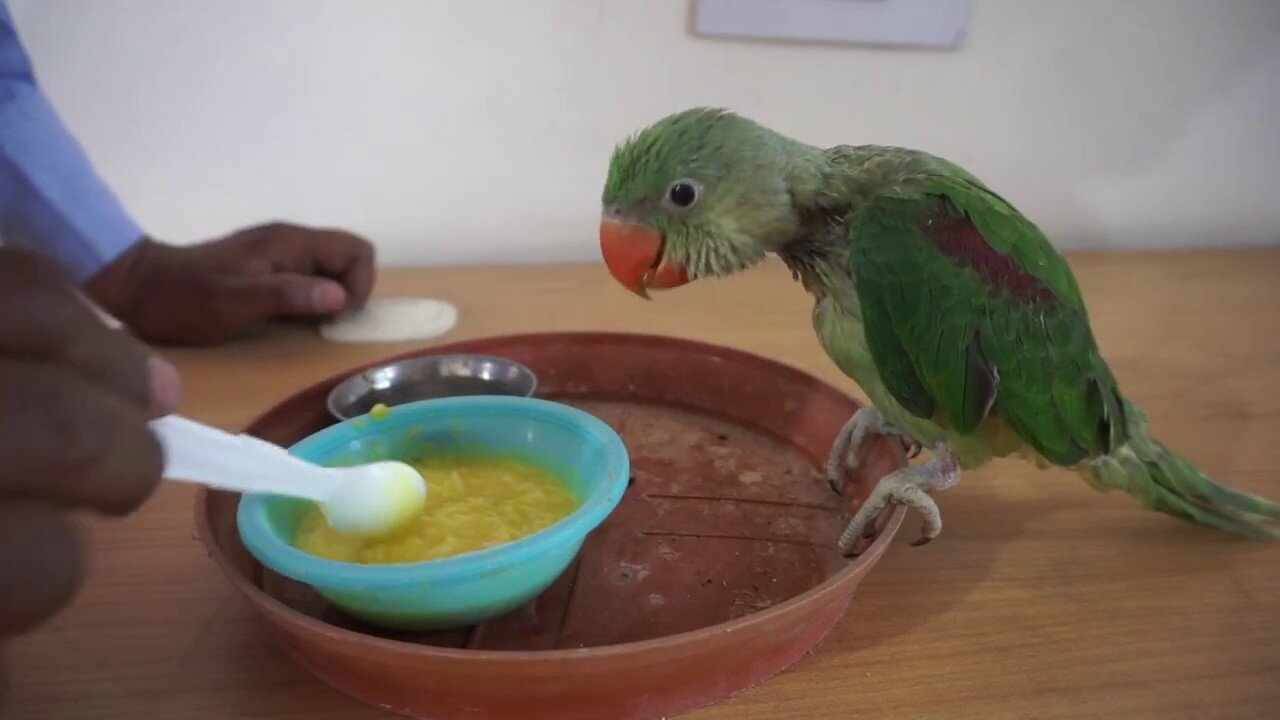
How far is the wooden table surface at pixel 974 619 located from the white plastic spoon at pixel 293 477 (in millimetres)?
74

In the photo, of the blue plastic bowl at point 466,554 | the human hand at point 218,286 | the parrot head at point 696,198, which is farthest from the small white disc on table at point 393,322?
the parrot head at point 696,198

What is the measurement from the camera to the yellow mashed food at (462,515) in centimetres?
42

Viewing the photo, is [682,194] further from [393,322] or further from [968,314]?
[393,322]

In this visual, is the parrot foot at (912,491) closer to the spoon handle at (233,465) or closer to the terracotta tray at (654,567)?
the terracotta tray at (654,567)

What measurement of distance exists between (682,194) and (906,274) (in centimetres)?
12

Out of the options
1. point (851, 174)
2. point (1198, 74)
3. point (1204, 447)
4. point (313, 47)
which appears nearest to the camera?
point (851, 174)

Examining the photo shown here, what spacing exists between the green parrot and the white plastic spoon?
17 cm

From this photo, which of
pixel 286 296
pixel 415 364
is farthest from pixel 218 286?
pixel 415 364

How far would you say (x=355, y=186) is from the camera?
925mm

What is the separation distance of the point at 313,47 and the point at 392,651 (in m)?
0.73

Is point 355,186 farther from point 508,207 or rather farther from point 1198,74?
point 1198,74

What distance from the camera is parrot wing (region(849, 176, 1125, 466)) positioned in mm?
412

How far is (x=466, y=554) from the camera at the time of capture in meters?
0.37

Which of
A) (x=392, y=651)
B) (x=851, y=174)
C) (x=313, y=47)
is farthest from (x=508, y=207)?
(x=392, y=651)
